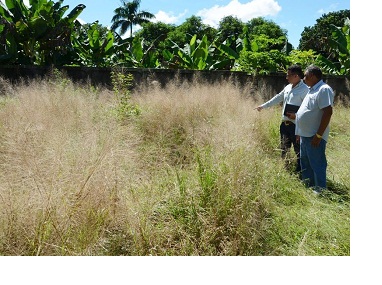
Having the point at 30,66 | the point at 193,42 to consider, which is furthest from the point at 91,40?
the point at 193,42

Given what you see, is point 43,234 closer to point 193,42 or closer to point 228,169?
point 228,169

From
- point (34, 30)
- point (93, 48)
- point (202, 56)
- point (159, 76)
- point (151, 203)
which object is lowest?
point (151, 203)

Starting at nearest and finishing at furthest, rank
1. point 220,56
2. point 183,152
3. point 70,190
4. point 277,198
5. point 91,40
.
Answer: point 70,190
point 277,198
point 183,152
point 91,40
point 220,56

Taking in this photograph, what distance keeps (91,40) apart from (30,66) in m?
1.89

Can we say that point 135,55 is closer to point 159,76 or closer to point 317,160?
point 159,76

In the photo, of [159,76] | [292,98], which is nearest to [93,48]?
[159,76]

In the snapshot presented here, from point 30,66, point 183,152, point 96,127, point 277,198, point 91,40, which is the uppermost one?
point 91,40

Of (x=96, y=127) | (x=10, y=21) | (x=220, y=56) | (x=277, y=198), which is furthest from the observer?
(x=220, y=56)

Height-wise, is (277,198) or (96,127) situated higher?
(96,127)

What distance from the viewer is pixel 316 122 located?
2.91 m

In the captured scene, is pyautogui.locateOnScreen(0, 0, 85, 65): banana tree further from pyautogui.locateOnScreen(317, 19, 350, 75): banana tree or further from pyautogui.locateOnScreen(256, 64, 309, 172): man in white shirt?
pyautogui.locateOnScreen(317, 19, 350, 75): banana tree

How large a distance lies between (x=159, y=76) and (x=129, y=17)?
16.1m

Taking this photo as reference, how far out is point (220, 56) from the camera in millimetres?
10281

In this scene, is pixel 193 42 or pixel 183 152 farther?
pixel 193 42
